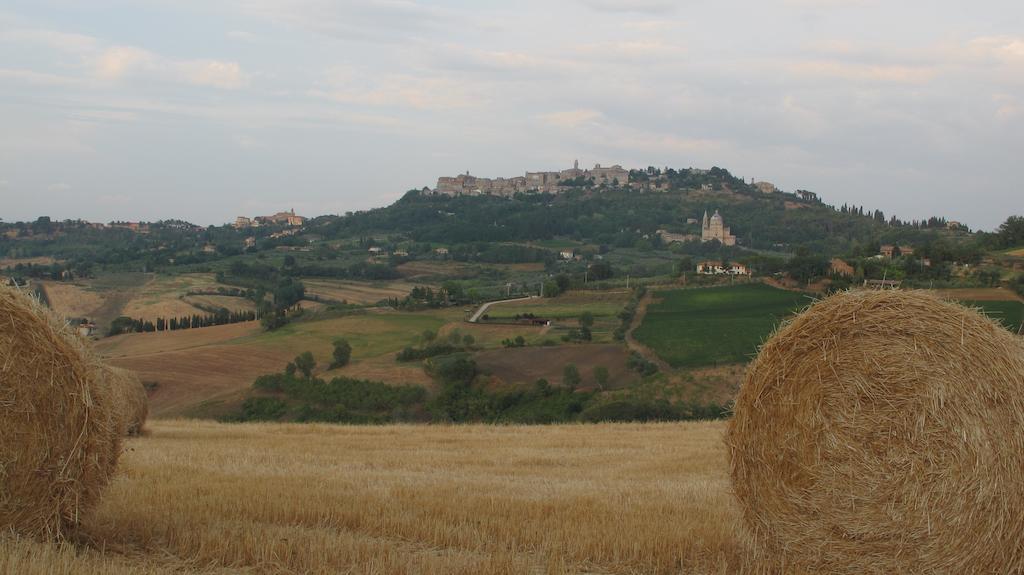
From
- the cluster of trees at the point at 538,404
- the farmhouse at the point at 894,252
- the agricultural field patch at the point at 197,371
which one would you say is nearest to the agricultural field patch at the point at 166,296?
the agricultural field patch at the point at 197,371

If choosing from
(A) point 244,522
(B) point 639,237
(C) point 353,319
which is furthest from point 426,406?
(B) point 639,237

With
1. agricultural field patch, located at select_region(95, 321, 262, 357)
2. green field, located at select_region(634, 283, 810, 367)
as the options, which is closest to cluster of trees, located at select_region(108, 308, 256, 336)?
agricultural field patch, located at select_region(95, 321, 262, 357)

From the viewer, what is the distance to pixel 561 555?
649 centimetres

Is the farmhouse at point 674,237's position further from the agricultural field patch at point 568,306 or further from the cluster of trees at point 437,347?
the cluster of trees at point 437,347

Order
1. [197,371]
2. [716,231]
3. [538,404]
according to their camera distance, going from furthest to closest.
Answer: [716,231] → [197,371] → [538,404]

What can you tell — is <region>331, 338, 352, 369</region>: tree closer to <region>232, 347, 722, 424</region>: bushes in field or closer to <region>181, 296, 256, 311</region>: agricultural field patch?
<region>232, 347, 722, 424</region>: bushes in field

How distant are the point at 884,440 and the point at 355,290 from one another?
75.1 meters

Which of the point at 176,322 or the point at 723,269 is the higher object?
the point at 723,269

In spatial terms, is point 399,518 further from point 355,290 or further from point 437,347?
point 355,290

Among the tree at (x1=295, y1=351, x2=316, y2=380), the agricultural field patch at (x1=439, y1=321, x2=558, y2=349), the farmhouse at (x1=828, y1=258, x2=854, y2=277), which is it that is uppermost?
the farmhouse at (x1=828, y1=258, x2=854, y2=277)

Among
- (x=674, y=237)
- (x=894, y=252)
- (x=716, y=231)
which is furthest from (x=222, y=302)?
(x=716, y=231)

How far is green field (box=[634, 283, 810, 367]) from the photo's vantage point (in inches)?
1649

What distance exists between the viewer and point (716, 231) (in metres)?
119

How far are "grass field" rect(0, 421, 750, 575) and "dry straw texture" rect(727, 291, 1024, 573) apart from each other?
552 millimetres
